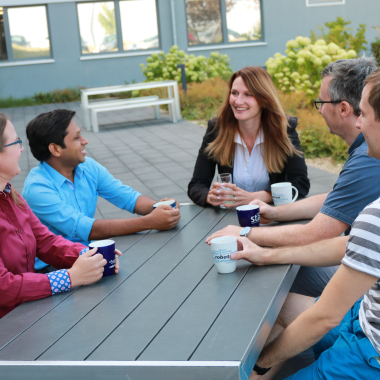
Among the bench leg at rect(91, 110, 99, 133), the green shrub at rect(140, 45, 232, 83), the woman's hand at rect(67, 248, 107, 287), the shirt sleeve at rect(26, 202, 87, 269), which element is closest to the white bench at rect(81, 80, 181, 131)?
the bench leg at rect(91, 110, 99, 133)

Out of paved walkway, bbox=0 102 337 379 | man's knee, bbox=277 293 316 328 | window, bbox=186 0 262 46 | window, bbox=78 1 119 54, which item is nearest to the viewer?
man's knee, bbox=277 293 316 328

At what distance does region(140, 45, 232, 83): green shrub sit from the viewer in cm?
1349

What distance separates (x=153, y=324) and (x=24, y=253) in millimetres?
849

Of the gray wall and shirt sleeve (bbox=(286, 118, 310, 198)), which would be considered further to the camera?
the gray wall

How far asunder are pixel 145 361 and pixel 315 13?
719 inches

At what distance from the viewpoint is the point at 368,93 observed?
155 centimetres

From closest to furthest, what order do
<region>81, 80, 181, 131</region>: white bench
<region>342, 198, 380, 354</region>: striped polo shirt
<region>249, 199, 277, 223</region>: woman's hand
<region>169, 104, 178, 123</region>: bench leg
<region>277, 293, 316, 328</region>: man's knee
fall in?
<region>342, 198, 380, 354</region>: striped polo shirt, <region>277, 293, 316, 328</region>: man's knee, <region>249, 199, 277, 223</region>: woman's hand, <region>81, 80, 181, 131</region>: white bench, <region>169, 104, 178, 123</region>: bench leg

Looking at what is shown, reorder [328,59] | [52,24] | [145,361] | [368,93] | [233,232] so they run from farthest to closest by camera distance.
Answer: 1. [52,24]
2. [328,59]
3. [233,232]
4. [368,93]
5. [145,361]

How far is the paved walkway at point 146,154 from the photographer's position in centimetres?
575

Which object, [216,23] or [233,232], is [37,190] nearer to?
[233,232]

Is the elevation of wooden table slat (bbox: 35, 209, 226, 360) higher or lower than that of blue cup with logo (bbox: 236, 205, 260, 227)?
lower

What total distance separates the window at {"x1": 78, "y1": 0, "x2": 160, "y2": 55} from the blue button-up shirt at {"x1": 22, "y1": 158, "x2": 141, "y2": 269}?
15.2m

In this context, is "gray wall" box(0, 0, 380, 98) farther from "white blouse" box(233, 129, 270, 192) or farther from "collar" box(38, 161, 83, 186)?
"collar" box(38, 161, 83, 186)

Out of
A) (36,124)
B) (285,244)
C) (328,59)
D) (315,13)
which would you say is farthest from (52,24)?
(285,244)
